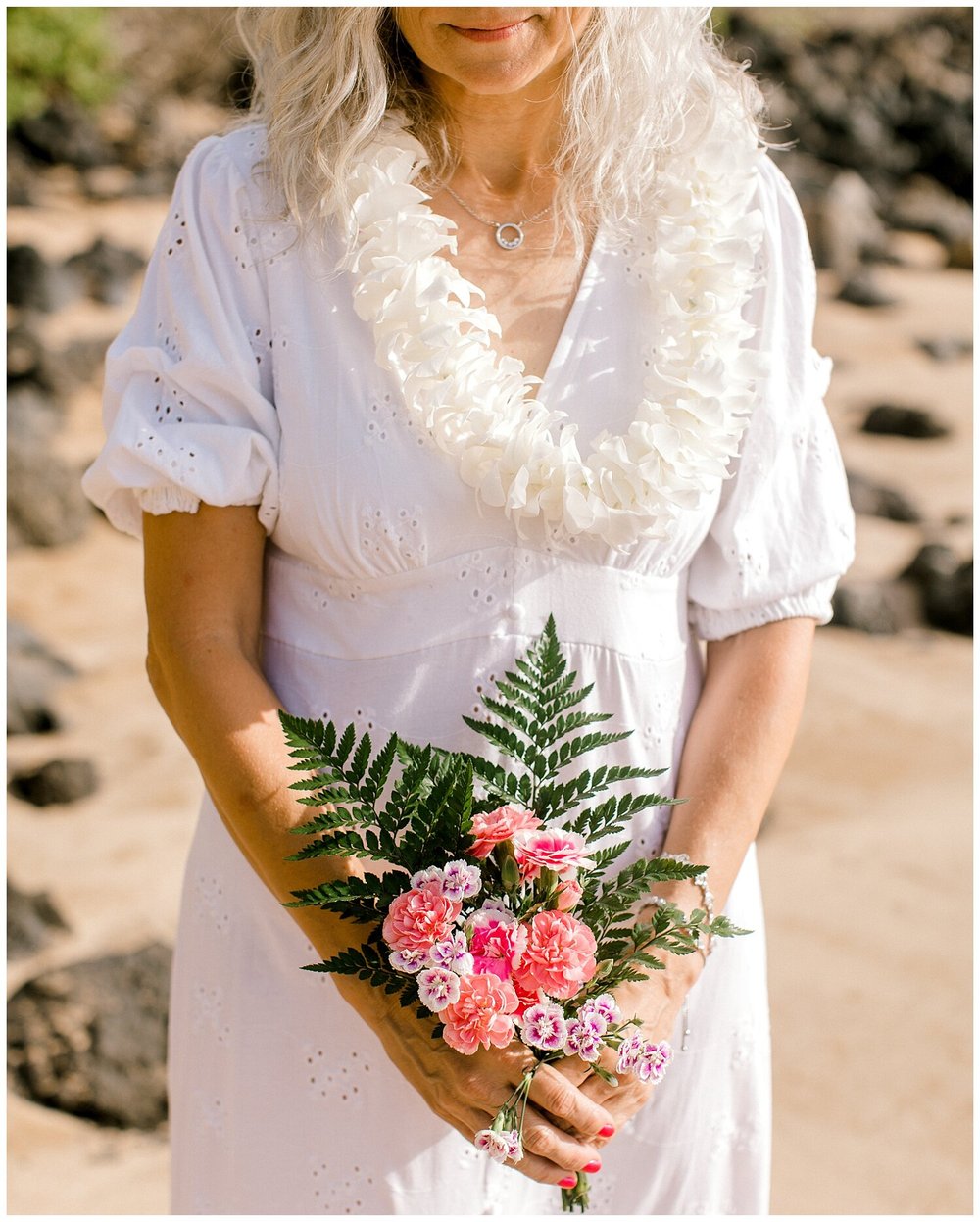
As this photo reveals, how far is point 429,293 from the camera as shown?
2.15m

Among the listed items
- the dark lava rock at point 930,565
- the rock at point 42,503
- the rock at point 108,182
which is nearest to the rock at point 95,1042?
the rock at point 42,503

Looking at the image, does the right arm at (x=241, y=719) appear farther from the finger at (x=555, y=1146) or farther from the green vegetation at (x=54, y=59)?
the green vegetation at (x=54, y=59)

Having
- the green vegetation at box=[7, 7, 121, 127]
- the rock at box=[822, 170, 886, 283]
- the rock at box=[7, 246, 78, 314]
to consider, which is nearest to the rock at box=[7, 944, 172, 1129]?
the rock at box=[7, 246, 78, 314]

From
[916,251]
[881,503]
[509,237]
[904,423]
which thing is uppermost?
[509,237]

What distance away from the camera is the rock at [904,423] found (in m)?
11.3

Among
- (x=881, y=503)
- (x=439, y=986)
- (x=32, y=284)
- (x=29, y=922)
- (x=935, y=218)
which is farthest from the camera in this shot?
(x=935, y=218)

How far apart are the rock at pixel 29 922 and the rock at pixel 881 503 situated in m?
6.26

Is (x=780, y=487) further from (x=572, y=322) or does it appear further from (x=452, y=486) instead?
(x=452, y=486)

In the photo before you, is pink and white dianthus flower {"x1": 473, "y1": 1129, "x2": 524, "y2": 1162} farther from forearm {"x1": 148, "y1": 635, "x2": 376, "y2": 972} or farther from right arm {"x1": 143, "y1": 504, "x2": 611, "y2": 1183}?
forearm {"x1": 148, "y1": 635, "x2": 376, "y2": 972}

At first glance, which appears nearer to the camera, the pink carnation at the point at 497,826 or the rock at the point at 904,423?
the pink carnation at the point at 497,826

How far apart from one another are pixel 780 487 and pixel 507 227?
57 centimetres

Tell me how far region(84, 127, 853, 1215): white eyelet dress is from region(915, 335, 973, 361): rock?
11.6m

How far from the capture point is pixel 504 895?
6.21 ft

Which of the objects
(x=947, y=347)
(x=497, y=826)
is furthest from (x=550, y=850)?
(x=947, y=347)
